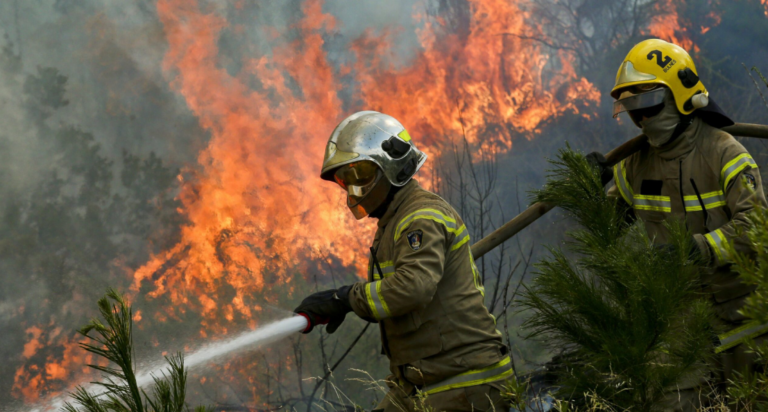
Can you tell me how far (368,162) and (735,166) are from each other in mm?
1968

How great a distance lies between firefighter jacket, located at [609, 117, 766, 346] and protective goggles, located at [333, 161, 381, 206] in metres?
1.51

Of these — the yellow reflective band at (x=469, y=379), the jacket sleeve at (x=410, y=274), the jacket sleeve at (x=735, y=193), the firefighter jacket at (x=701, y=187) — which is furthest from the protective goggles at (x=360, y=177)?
the jacket sleeve at (x=735, y=193)

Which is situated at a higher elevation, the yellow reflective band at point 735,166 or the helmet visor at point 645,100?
the helmet visor at point 645,100

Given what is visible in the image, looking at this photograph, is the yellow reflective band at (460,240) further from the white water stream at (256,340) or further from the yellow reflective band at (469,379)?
the white water stream at (256,340)

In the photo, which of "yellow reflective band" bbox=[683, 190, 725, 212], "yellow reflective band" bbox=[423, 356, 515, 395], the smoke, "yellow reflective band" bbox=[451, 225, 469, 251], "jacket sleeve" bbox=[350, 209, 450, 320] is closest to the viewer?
"jacket sleeve" bbox=[350, 209, 450, 320]

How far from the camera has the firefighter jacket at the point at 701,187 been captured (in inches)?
122

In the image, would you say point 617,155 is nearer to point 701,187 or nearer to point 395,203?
point 701,187

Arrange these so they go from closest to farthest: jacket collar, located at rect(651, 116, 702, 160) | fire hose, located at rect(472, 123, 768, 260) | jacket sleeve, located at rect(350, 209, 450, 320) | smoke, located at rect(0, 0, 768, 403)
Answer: jacket sleeve, located at rect(350, 209, 450, 320), jacket collar, located at rect(651, 116, 702, 160), fire hose, located at rect(472, 123, 768, 260), smoke, located at rect(0, 0, 768, 403)

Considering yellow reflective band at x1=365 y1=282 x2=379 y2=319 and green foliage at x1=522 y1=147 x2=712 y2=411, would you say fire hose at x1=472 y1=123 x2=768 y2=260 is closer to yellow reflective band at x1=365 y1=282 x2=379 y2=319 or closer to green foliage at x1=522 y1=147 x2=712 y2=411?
yellow reflective band at x1=365 y1=282 x2=379 y2=319

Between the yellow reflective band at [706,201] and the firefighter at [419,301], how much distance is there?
4.25 feet

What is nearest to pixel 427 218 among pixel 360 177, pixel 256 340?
pixel 360 177

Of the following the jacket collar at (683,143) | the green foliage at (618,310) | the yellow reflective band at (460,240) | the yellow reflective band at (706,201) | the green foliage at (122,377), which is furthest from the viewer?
the jacket collar at (683,143)

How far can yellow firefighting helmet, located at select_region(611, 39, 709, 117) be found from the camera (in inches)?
136

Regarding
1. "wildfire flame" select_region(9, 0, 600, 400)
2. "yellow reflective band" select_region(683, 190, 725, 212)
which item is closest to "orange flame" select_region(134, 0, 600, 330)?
"wildfire flame" select_region(9, 0, 600, 400)
